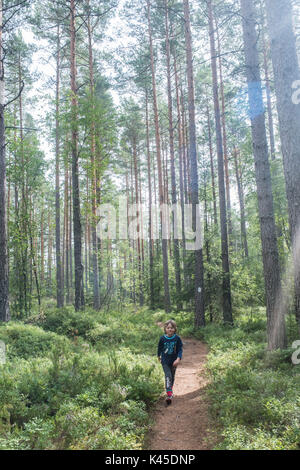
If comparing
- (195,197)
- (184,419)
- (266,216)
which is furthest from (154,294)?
(184,419)

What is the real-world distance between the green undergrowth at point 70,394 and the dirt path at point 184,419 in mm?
241

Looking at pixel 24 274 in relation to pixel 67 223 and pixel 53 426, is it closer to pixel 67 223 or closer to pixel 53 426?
pixel 53 426

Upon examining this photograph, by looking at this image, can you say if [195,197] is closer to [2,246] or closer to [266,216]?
[266,216]

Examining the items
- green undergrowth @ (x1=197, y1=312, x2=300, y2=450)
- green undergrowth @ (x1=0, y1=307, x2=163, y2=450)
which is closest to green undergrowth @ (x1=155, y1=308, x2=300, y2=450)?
green undergrowth @ (x1=197, y1=312, x2=300, y2=450)

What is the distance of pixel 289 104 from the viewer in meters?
5.25

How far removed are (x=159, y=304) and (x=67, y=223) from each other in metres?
12.6

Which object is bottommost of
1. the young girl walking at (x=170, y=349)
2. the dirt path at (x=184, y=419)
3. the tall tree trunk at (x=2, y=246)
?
the dirt path at (x=184, y=419)

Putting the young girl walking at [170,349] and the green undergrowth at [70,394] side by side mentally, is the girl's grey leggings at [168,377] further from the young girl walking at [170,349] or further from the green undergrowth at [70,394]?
the green undergrowth at [70,394]

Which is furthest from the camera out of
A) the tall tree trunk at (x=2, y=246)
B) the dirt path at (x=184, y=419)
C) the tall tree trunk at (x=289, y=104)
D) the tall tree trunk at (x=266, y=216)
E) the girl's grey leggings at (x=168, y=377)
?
A: the tall tree trunk at (x=2, y=246)

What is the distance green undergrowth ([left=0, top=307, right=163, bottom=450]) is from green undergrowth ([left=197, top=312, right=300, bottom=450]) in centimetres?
128

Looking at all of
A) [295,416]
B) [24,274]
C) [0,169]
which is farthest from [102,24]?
[295,416]

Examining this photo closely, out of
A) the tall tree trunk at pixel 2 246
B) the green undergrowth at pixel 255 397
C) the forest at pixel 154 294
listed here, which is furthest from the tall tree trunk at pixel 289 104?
the tall tree trunk at pixel 2 246

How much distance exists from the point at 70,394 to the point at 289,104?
21.7 feet

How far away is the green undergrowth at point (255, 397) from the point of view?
12.5 feet
